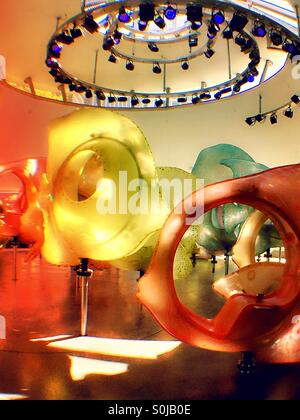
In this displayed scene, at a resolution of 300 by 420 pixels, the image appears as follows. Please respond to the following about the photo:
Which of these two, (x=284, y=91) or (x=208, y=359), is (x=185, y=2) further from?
(x=208, y=359)

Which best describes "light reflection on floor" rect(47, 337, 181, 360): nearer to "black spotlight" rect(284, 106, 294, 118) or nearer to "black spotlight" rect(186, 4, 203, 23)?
"black spotlight" rect(186, 4, 203, 23)

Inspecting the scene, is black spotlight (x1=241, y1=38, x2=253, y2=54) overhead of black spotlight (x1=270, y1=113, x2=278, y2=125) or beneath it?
overhead

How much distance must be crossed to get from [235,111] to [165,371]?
31.0 feet

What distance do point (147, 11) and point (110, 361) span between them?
532 centimetres

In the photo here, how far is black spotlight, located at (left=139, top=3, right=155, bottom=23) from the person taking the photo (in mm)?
5668

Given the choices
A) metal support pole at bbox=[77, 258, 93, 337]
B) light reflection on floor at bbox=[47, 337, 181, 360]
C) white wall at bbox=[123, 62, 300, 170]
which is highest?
white wall at bbox=[123, 62, 300, 170]

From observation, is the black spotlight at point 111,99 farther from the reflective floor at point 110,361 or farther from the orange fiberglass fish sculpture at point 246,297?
the orange fiberglass fish sculpture at point 246,297

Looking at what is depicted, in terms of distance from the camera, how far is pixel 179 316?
1868 millimetres

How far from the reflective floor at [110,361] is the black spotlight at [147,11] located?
14.6ft

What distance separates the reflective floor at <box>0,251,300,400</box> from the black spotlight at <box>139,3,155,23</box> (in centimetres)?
444

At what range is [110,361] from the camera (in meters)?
2.24

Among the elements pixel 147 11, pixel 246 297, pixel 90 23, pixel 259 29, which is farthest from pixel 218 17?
pixel 246 297

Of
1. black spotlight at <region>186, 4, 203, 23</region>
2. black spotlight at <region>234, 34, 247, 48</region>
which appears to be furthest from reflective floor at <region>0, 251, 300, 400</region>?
black spotlight at <region>234, 34, 247, 48</region>

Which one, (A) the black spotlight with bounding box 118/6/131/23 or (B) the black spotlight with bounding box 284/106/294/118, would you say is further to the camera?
(B) the black spotlight with bounding box 284/106/294/118
